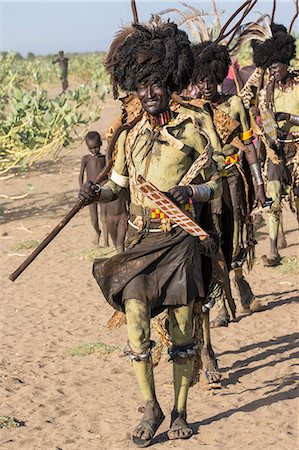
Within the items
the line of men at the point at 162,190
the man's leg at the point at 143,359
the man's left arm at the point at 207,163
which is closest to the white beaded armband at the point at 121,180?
the line of men at the point at 162,190

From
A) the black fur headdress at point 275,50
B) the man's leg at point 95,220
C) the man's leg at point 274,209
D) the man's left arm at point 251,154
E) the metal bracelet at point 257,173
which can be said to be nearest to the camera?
the man's left arm at point 251,154

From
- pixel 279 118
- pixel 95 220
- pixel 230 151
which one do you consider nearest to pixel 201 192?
pixel 230 151

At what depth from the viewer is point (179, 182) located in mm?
5340

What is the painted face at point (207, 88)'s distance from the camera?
701cm

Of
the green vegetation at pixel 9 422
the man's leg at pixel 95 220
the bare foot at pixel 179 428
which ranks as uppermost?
the bare foot at pixel 179 428

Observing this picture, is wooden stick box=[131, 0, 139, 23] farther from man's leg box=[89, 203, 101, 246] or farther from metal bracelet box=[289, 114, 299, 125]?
man's leg box=[89, 203, 101, 246]

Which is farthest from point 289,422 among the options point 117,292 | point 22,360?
point 22,360

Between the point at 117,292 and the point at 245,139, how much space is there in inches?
92.0

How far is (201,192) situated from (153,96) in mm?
610

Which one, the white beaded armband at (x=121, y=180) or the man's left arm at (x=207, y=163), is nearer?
the man's left arm at (x=207, y=163)

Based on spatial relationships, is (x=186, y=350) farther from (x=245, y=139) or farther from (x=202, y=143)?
(x=245, y=139)

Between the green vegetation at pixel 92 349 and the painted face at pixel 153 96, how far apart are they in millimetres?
2598

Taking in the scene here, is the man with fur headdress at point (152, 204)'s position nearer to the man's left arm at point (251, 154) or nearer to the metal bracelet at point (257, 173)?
the man's left arm at point (251, 154)

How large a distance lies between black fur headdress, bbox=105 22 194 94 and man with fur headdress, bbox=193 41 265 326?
126 cm
